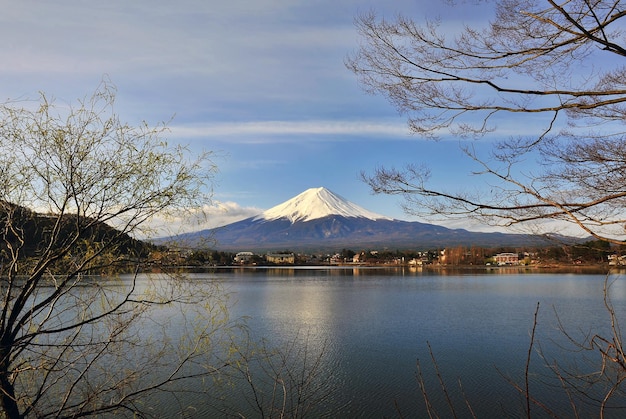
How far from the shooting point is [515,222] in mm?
2346

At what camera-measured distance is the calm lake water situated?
25.0 ft

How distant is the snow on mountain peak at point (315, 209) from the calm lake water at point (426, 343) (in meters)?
136

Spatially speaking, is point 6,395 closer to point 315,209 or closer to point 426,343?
point 426,343

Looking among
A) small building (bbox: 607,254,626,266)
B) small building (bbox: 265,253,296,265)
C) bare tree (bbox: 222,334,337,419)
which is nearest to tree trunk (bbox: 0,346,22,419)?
small building (bbox: 607,254,626,266)

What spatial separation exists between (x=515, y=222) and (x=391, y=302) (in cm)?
1877

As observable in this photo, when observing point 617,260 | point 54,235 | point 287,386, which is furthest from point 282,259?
point 617,260

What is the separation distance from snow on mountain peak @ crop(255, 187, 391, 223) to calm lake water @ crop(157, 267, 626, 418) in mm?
135707

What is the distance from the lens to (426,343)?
34.7 feet

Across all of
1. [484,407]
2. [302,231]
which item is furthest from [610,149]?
[302,231]

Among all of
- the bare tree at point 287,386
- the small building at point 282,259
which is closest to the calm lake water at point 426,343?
the bare tree at point 287,386

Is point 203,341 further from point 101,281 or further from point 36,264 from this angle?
point 36,264

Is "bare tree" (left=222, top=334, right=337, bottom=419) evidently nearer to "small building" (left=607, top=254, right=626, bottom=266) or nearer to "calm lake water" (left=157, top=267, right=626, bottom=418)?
"calm lake water" (left=157, top=267, right=626, bottom=418)

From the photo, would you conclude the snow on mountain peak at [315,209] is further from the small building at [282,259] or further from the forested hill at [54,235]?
the forested hill at [54,235]

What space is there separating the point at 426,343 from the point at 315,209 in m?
151
